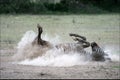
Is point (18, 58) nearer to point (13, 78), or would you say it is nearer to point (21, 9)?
point (13, 78)

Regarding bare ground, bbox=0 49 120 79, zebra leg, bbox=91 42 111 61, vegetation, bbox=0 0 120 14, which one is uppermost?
bare ground, bbox=0 49 120 79

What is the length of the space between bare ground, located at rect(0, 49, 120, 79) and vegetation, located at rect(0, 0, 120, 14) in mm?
18321

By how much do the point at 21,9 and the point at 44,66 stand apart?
19.1 metres

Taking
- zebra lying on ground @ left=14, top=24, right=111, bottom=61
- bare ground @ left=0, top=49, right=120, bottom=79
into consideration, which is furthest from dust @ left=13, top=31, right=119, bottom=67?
bare ground @ left=0, top=49, right=120, bottom=79

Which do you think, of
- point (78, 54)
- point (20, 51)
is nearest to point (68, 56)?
point (78, 54)

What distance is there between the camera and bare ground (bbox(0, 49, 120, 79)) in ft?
26.4

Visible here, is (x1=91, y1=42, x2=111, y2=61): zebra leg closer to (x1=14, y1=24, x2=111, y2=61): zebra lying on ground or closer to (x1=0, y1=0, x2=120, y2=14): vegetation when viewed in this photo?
(x1=14, y1=24, x2=111, y2=61): zebra lying on ground

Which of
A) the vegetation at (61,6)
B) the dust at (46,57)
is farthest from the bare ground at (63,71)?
the vegetation at (61,6)

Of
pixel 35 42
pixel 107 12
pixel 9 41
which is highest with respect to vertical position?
pixel 35 42

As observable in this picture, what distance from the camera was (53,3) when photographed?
98.5ft

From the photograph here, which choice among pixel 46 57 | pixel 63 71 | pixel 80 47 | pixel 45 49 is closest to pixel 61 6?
pixel 80 47

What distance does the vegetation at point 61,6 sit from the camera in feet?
91.6

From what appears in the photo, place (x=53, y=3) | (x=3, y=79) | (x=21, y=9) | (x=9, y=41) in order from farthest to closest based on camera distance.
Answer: (x=53, y=3)
(x=21, y=9)
(x=9, y=41)
(x=3, y=79)

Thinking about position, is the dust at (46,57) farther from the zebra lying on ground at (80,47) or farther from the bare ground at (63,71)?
the bare ground at (63,71)
